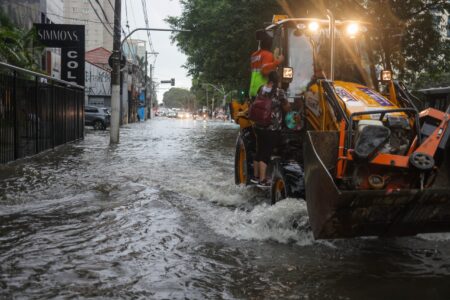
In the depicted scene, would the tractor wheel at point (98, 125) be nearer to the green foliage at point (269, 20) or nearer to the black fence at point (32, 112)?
the green foliage at point (269, 20)

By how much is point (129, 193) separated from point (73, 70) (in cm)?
1520

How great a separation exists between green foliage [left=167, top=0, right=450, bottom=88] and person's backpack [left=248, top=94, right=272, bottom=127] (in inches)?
140

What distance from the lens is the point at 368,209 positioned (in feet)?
15.3

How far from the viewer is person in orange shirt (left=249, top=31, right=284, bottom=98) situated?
24.0 feet

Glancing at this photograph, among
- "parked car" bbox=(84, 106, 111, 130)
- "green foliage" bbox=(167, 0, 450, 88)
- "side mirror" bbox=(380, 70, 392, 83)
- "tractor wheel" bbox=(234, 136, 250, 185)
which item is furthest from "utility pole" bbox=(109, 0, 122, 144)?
"side mirror" bbox=(380, 70, 392, 83)

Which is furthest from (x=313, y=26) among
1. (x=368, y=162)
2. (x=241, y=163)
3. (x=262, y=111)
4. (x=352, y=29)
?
(x=241, y=163)

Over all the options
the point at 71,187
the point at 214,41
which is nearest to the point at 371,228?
the point at 71,187

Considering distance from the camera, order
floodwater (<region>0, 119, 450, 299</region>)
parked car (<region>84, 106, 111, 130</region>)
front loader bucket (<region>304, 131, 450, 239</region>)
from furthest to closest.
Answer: parked car (<region>84, 106, 111, 130</region>), front loader bucket (<region>304, 131, 450, 239</region>), floodwater (<region>0, 119, 450, 299</region>)

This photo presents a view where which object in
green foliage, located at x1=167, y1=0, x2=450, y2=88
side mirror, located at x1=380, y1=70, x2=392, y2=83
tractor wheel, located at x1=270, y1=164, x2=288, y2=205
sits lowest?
tractor wheel, located at x1=270, y1=164, x2=288, y2=205

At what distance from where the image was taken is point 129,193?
8.76 metres

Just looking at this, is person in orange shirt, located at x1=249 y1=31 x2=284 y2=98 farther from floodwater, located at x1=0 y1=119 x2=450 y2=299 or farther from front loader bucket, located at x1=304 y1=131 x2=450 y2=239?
front loader bucket, located at x1=304 y1=131 x2=450 y2=239

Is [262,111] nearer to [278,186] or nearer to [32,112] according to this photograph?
[278,186]

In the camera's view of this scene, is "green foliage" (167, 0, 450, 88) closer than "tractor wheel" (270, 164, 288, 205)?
No

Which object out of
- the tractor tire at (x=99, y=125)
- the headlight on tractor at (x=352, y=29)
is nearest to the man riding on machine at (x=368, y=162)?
the headlight on tractor at (x=352, y=29)
